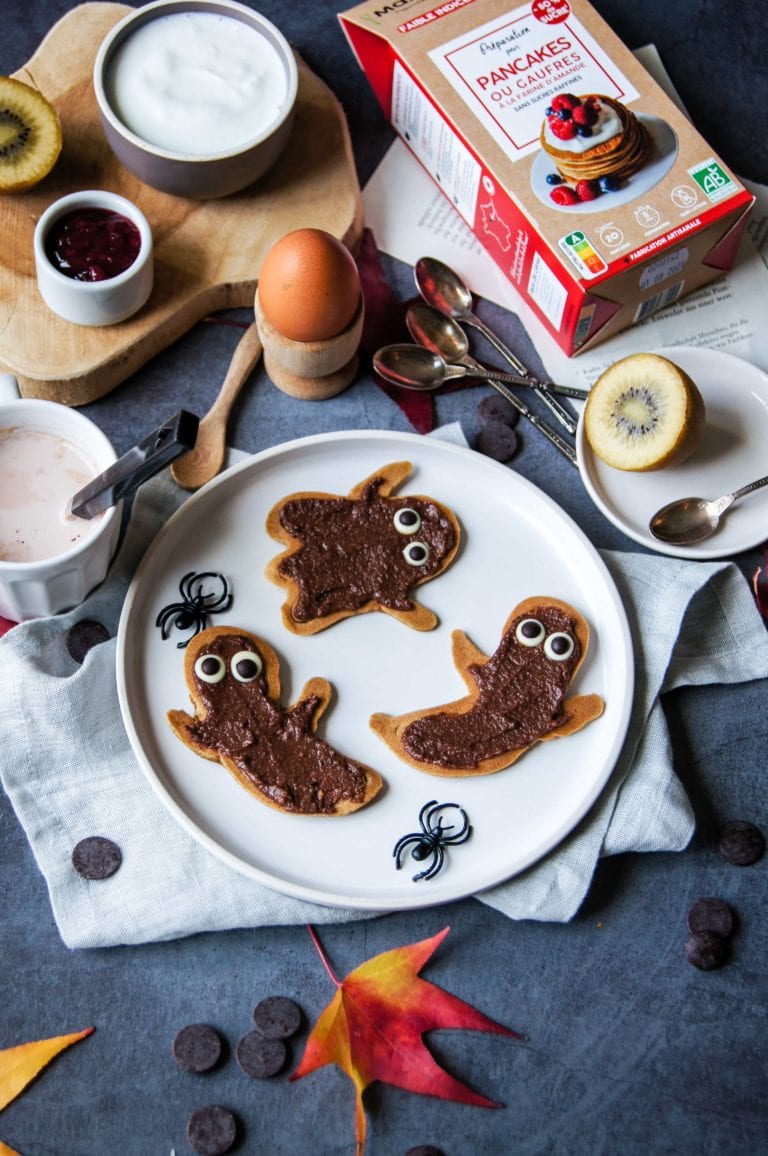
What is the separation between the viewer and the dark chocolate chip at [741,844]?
1.69m

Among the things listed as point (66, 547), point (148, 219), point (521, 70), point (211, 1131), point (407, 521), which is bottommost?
point (211, 1131)

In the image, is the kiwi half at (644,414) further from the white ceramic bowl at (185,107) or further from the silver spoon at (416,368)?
the white ceramic bowl at (185,107)

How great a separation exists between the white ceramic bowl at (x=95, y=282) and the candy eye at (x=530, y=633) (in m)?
0.67

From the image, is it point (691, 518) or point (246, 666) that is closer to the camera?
point (246, 666)

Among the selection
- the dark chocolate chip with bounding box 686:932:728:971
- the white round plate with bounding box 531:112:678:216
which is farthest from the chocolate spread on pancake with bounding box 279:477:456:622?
the dark chocolate chip with bounding box 686:932:728:971

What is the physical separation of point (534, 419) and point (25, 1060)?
3.46 ft

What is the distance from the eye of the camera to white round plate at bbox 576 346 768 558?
180 centimetres

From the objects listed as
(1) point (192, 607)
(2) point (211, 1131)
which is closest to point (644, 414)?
(1) point (192, 607)

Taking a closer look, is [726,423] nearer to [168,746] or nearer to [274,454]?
[274,454]

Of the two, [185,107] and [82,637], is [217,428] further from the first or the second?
[185,107]

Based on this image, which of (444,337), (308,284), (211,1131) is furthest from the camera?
(444,337)

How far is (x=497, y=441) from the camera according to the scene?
6.07 feet

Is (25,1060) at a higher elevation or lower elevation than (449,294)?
lower

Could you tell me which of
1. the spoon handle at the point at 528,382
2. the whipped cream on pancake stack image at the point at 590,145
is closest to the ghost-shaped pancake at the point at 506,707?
the spoon handle at the point at 528,382
